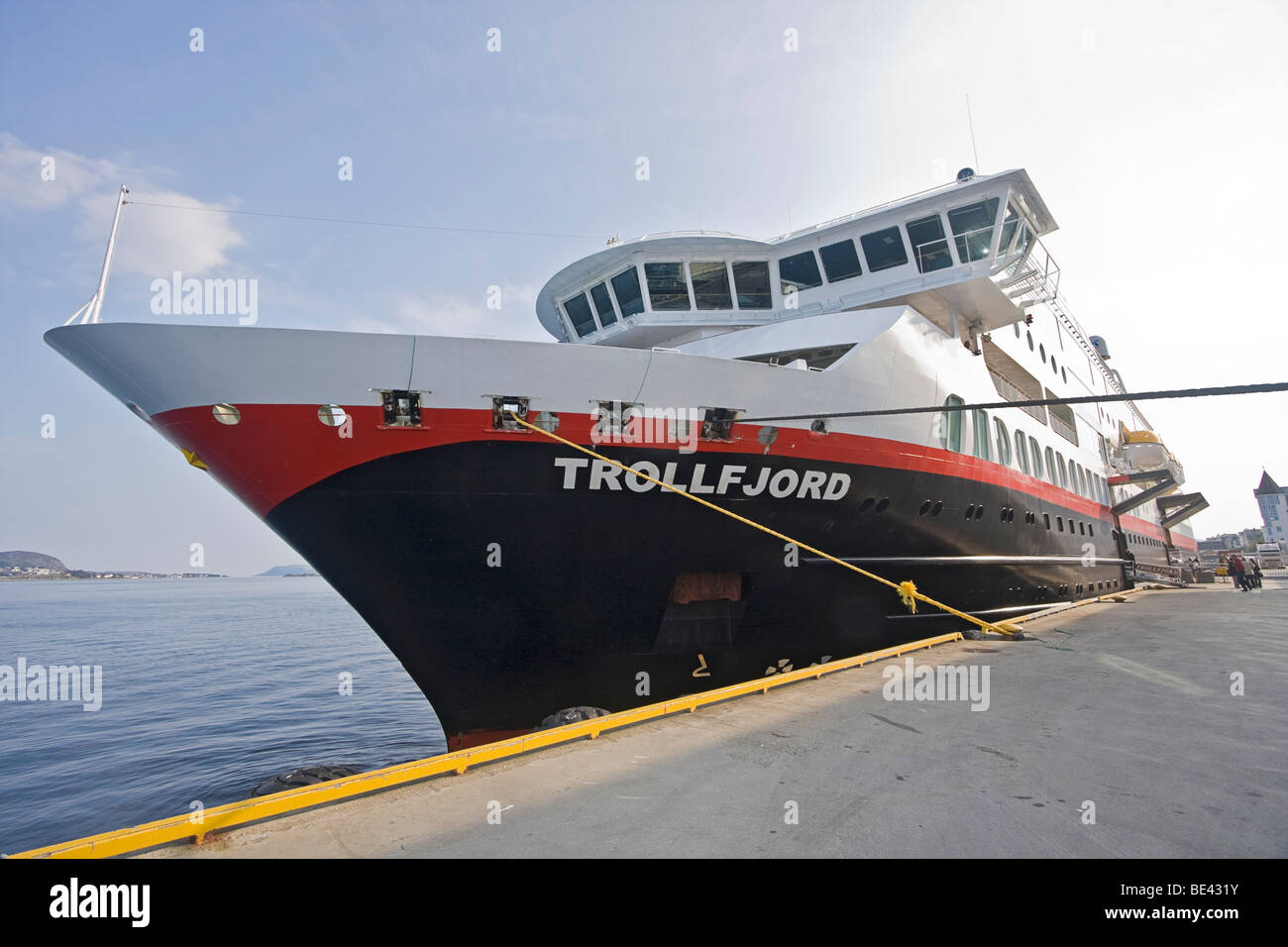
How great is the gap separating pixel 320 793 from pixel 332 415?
155 inches

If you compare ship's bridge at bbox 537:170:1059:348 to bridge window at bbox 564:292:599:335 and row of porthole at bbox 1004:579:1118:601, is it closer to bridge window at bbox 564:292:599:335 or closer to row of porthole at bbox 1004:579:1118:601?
bridge window at bbox 564:292:599:335

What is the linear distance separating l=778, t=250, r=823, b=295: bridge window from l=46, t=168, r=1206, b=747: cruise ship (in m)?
0.33

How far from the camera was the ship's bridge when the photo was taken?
1158 cm

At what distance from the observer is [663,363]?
7230 mm

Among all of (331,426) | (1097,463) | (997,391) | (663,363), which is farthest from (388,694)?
(1097,463)

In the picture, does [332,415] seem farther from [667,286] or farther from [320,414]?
[667,286]

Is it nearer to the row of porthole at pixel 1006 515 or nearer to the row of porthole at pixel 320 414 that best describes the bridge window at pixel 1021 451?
the row of porthole at pixel 1006 515

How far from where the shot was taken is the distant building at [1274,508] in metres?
108

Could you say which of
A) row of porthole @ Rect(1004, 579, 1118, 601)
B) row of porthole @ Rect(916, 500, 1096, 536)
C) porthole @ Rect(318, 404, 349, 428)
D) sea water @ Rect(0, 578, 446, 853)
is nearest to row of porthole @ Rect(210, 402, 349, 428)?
porthole @ Rect(318, 404, 349, 428)

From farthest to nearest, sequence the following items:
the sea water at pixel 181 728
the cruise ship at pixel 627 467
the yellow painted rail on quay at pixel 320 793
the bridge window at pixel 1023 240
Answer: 1. the bridge window at pixel 1023 240
2. the sea water at pixel 181 728
3. the cruise ship at pixel 627 467
4. the yellow painted rail on quay at pixel 320 793

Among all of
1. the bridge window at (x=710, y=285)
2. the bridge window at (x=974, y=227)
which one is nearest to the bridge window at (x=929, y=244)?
the bridge window at (x=974, y=227)

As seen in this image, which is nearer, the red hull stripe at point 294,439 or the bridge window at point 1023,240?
the red hull stripe at point 294,439

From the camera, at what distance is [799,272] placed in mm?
→ 12266

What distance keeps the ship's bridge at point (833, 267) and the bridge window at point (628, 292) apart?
20mm
